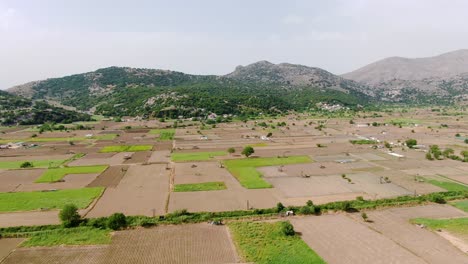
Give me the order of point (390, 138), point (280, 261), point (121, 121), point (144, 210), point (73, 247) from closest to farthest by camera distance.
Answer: point (280, 261)
point (73, 247)
point (144, 210)
point (390, 138)
point (121, 121)

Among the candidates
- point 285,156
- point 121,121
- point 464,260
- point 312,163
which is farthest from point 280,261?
point 121,121

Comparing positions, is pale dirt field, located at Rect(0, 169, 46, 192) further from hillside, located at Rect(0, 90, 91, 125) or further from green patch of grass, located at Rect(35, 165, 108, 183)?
hillside, located at Rect(0, 90, 91, 125)

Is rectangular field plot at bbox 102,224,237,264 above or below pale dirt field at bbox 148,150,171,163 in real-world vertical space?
below

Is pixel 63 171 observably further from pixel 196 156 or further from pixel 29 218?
pixel 196 156

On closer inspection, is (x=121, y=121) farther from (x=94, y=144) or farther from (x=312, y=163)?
(x=312, y=163)

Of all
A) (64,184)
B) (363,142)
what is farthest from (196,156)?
(363,142)

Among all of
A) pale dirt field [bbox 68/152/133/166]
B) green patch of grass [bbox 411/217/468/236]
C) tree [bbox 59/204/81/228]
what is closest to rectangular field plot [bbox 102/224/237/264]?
tree [bbox 59/204/81/228]

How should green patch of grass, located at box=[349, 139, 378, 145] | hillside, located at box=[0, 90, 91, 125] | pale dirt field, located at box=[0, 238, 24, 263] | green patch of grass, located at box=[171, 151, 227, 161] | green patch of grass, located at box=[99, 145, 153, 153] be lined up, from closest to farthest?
pale dirt field, located at box=[0, 238, 24, 263], green patch of grass, located at box=[171, 151, 227, 161], green patch of grass, located at box=[99, 145, 153, 153], green patch of grass, located at box=[349, 139, 378, 145], hillside, located at box=[0, 90, 91, 125]
